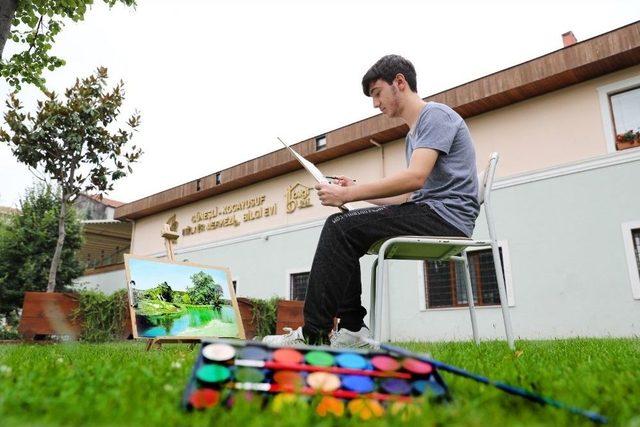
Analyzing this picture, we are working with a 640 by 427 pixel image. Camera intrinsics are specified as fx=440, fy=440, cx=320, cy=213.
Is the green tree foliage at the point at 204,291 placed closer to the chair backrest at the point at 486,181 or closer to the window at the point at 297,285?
the chair backrest at the point at 486,181

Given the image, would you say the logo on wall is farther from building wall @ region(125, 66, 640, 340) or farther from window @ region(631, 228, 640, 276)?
window @ region(631, 228, 640, 276)

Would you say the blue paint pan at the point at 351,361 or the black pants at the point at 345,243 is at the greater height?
the black pants at the point at 345,243

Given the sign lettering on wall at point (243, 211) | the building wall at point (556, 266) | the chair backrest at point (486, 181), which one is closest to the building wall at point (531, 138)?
the sign lettering on wall at point (243, 211)

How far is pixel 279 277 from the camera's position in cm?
1316

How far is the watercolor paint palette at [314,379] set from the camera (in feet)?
3.38

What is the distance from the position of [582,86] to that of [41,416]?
10393mm

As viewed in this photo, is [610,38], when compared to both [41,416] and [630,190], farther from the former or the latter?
[41,416]

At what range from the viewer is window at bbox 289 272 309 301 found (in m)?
12.7

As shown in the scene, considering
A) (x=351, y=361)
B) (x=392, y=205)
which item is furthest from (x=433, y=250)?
(x=351, y=361)

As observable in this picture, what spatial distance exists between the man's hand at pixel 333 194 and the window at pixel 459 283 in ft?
22.8

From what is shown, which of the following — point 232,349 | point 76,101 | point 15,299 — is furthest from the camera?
point 15,299

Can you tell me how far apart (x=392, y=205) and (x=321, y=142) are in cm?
1024

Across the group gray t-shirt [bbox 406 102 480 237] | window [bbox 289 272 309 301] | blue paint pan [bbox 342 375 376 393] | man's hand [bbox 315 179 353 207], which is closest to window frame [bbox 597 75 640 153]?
gray t-shirt [bbox 406 102 480 237]

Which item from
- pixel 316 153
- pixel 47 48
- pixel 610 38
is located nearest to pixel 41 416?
pixel 47 48
